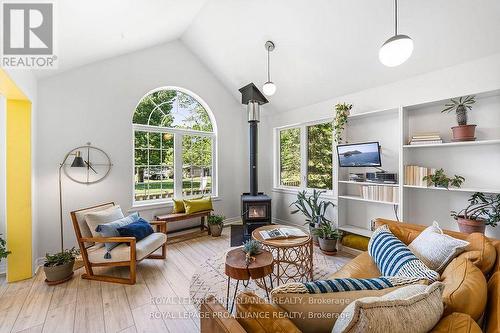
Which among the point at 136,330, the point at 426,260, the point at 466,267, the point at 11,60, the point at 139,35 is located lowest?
the point at 136,330

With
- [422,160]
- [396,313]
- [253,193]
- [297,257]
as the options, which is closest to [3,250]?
[297,257]

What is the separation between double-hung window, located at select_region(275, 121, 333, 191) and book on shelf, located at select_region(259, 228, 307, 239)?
1.65 metres

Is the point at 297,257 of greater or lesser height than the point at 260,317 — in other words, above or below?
below

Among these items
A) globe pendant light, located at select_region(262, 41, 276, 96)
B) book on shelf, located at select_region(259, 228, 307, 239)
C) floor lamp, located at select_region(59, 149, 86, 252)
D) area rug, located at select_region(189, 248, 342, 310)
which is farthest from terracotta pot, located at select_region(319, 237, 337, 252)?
floor lamp, located at select_region(59, 149, 86, 252)

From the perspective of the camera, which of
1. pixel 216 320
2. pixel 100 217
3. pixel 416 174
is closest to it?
pixel 216 320

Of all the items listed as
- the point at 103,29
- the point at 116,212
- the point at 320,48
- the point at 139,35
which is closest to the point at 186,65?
the point at 139,35

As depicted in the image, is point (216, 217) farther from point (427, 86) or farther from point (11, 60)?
point (427, 86)

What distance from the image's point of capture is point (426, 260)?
1562 millimetres

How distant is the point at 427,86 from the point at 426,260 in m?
2.29

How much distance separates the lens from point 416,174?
2805 millimetres

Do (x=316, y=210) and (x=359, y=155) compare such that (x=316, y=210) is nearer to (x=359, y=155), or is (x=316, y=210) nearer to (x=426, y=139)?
(x=359, y=155)

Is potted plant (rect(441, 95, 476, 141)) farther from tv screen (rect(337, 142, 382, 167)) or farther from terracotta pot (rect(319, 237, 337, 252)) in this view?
terracotta pot (rect(319, 237, 337, 252))

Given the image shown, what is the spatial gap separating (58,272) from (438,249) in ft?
11.9

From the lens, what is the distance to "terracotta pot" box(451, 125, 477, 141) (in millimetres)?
2402
